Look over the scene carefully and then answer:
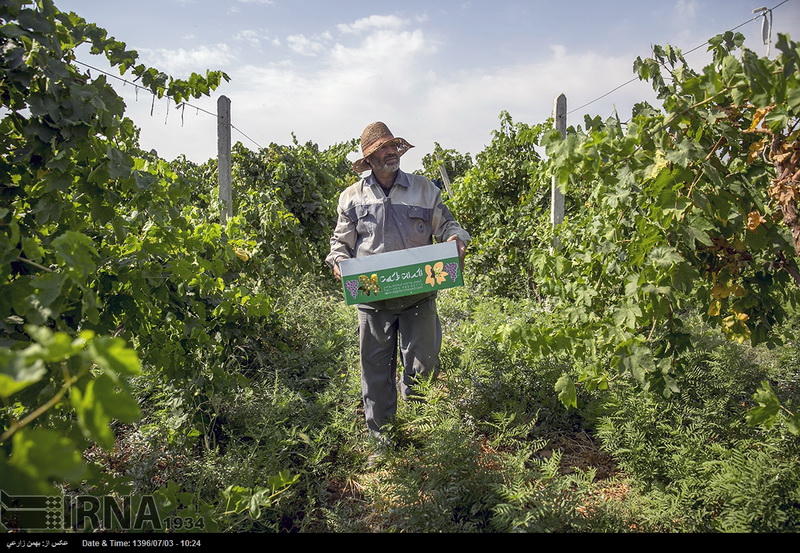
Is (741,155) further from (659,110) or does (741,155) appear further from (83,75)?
(83,75)

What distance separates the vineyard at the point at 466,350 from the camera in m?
1.61

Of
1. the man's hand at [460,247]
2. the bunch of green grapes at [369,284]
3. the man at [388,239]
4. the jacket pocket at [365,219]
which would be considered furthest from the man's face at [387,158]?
the bunch of green grapes at [369,284]

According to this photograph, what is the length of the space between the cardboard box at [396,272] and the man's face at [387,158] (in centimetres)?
55

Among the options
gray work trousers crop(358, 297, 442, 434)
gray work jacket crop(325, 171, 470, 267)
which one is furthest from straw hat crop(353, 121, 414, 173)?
gray work trousers crop(358, 297, 442, 434)

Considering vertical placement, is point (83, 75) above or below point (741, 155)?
above

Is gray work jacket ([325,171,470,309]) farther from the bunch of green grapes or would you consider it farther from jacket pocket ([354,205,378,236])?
the bunch of green grapes

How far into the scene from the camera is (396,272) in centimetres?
291

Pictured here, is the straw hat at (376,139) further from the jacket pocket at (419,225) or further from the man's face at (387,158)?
the jacket pocket at (419,225)

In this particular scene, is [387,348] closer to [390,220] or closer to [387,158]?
[390,220]

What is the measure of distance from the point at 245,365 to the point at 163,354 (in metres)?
2.19

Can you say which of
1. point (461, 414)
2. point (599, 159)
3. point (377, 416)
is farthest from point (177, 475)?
point (599, 159)
